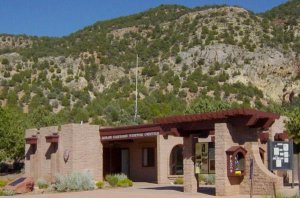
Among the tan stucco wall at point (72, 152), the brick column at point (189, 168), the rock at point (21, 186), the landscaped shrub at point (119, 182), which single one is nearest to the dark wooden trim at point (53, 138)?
the tan stucco wall at point (72, 152)

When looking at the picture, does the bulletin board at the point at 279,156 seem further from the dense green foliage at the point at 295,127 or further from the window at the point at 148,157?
the window at the point at 148,157

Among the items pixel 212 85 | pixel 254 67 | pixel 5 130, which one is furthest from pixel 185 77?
pixel 5 130

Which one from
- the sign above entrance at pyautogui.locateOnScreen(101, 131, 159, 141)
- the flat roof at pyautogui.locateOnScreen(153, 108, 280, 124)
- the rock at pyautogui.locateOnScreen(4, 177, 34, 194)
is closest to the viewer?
the flat roof at pyautogui.locateOnScreen(153, 108, 280, 124)

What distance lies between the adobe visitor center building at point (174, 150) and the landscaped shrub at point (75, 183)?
3.55m

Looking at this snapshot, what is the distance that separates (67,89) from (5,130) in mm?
25981

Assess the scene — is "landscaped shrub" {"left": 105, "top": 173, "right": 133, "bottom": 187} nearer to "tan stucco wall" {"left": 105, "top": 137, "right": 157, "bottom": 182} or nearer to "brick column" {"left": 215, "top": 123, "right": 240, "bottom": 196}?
"tan stucco wall" {"left": 105, "top": 137, "right": 157, "bottom": 182}

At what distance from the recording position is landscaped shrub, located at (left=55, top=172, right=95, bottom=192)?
89.1 feet

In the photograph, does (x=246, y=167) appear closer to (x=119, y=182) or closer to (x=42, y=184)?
(x=119, y=182)

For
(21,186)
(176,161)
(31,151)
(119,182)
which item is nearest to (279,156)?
(119,182)

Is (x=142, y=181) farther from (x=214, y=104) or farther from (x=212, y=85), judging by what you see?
(x=212, y=85)

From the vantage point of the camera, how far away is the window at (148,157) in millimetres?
36513

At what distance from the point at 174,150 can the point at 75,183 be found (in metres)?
8.61

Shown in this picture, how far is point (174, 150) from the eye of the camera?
34.2 m

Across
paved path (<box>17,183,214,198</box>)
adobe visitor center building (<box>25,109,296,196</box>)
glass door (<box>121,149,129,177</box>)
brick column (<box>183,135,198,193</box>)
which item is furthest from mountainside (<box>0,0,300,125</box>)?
brick column (<box>183,135,198,193</box>)
